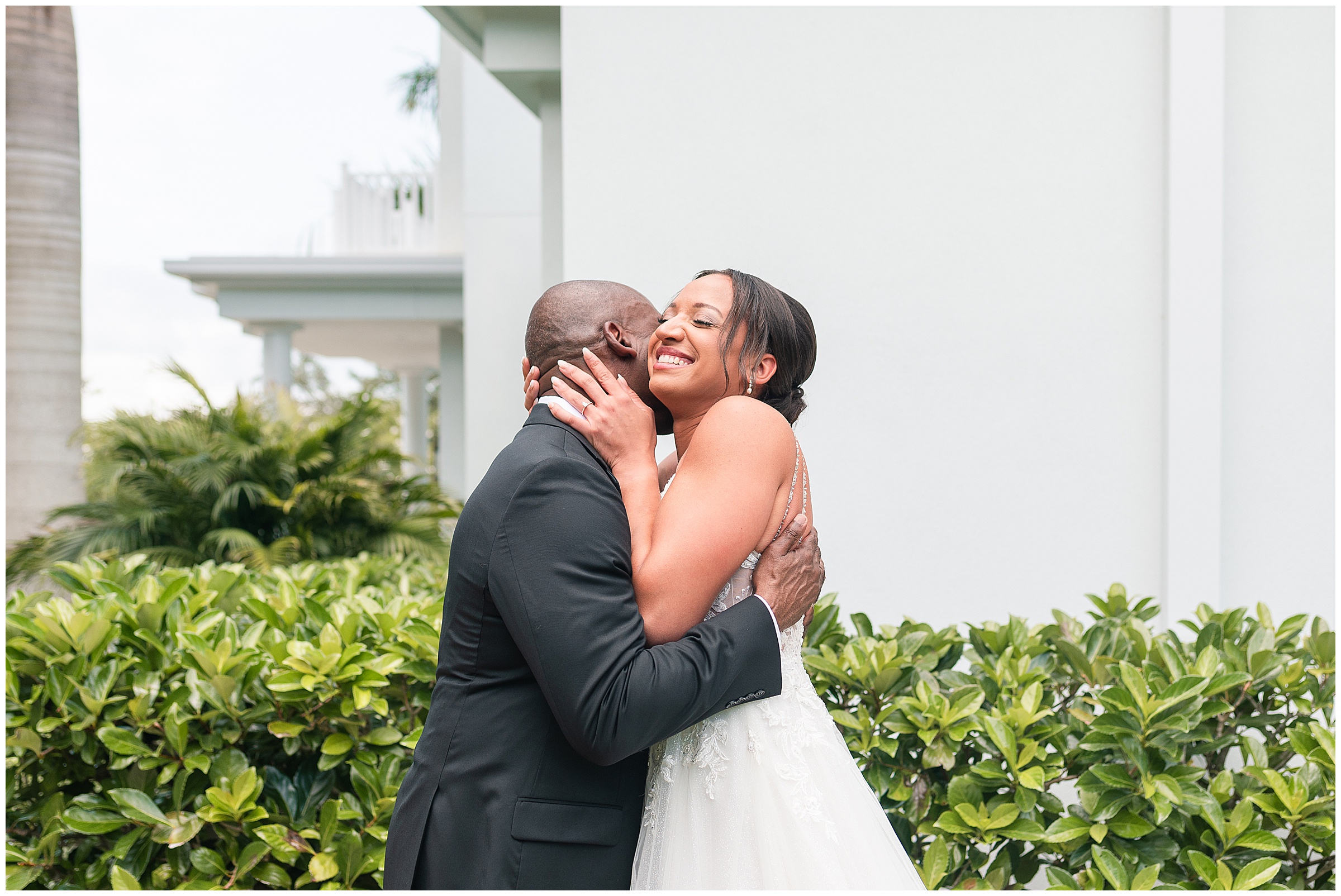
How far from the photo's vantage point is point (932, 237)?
433 centimetres

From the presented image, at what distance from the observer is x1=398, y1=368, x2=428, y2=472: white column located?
18.1 metres

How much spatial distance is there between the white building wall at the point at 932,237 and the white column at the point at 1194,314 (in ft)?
0.32

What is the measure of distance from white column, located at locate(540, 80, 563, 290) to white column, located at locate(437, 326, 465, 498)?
→ 6841 mm

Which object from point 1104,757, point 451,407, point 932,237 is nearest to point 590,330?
point 1104,757

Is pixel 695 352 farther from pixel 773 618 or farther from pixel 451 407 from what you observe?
pixel 451 407

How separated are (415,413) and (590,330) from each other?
17.3 meters

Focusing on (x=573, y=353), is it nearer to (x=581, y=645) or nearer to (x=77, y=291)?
(x=581, y=645)

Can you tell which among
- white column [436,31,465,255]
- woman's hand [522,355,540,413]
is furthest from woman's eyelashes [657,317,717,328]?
white column [436,31,465,255]

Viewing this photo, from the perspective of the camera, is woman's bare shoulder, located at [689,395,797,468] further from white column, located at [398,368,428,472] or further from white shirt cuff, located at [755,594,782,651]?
white column, located at [398,368,428,472]

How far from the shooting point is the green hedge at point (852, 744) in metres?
2.68

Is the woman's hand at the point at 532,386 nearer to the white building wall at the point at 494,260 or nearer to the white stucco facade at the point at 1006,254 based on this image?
the white stucco facade at the point at 1006,254

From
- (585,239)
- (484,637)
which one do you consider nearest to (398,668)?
(484,637)

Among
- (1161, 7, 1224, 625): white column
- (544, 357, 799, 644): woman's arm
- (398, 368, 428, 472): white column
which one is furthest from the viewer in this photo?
(398, 368, 428, 472): white column

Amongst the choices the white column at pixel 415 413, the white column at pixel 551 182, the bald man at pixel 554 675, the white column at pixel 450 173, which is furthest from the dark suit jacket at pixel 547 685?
the white column at pixel 415 413
